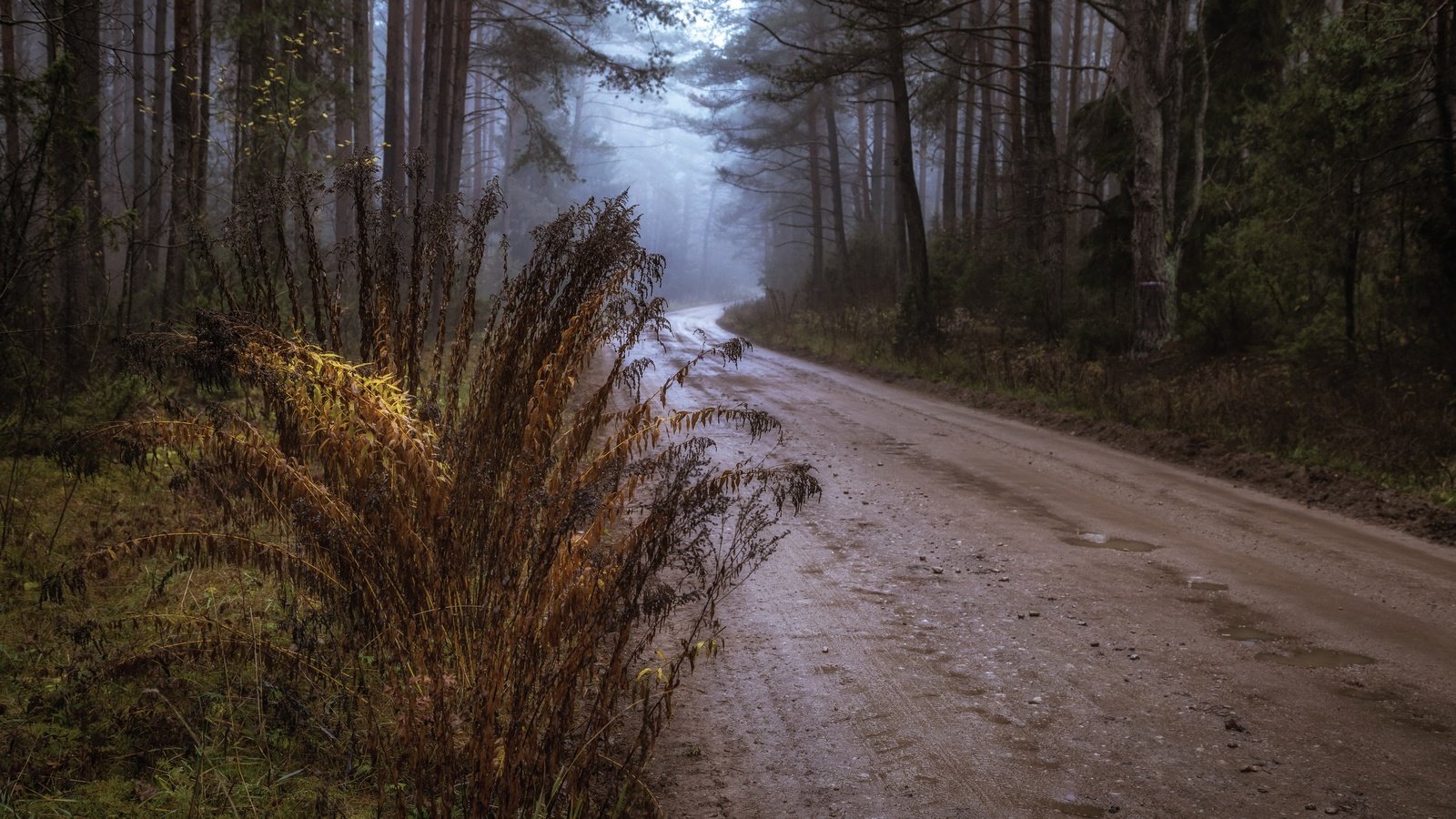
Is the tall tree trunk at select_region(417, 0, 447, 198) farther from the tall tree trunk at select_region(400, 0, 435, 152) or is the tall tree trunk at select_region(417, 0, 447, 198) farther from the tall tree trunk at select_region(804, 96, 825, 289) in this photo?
the tall tree trunk at select_region(804, 96, 825, 289)

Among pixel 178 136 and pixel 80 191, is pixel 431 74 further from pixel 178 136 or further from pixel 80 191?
pixel 80 191

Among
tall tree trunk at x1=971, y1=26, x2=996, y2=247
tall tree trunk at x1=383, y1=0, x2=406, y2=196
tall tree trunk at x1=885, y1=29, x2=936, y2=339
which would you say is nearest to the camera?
tall tree trunk at x1=885, y1=29, x2=936, y2=339

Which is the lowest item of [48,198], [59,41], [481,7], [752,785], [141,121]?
[752,785]

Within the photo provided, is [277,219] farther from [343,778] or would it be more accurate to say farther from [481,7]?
[481,7]

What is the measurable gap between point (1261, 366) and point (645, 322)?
11044 millimetres

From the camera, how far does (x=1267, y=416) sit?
10.2 meters

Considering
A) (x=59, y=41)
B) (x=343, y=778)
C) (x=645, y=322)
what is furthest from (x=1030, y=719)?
(x=59, y=41)

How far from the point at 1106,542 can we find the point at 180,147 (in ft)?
30.6

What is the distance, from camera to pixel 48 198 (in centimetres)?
585

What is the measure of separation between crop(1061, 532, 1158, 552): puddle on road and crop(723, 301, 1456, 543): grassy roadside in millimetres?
2465

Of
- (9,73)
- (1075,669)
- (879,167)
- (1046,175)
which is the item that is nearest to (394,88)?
(1046,175)

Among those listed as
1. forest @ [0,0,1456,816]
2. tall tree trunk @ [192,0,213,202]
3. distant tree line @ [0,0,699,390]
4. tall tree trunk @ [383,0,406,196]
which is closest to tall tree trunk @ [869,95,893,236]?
distant tree line @ [0,0,699,390]

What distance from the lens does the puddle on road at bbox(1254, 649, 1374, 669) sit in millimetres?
4391

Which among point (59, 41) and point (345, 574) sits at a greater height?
point (59, 41)
